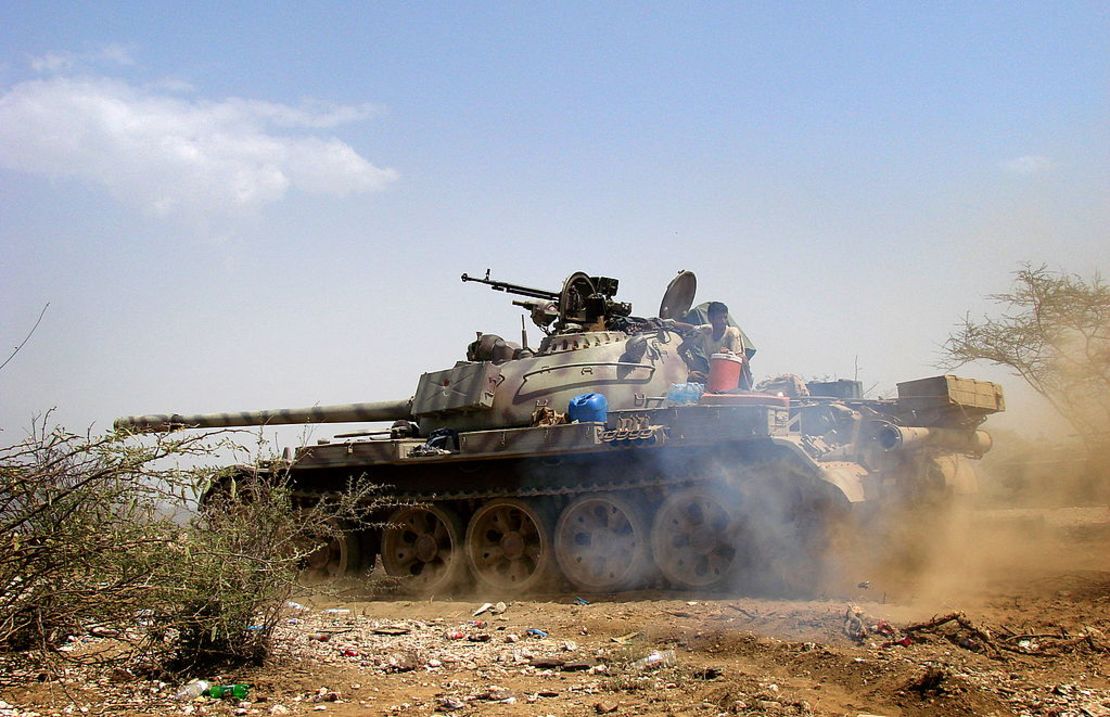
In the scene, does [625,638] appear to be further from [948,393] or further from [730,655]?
[948,393]

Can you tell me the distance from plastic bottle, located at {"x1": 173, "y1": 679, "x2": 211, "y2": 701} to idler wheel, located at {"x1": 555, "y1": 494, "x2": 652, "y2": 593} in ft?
17.6

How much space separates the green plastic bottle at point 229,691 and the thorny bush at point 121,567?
1.20 ft

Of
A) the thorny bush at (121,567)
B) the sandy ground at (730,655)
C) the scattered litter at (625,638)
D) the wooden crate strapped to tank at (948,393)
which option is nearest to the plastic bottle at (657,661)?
the sandy ground at (730,655)

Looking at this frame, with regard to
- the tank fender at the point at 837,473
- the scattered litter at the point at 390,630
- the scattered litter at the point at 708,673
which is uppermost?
the tank fender at the point at 837,473

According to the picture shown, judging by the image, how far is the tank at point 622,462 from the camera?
9836mm

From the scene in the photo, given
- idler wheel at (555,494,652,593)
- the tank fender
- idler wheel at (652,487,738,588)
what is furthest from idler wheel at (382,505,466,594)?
the tank fender

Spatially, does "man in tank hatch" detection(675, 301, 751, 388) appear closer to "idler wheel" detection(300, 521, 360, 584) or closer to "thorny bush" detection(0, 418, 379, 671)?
"idler wheel" detection(300, 521, 360, 584)

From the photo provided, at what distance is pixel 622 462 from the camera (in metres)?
11.0

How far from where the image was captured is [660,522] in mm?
10602

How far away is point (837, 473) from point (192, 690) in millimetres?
5929

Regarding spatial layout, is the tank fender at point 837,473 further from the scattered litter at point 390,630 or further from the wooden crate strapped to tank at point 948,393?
the scattered litter at point 390,630

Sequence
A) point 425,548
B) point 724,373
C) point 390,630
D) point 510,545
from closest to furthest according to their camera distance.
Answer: point 390,630, point 724,373, point 510,545, point 425,548

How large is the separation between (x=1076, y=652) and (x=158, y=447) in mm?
6004

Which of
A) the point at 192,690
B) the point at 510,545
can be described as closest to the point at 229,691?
the point at 192,690
